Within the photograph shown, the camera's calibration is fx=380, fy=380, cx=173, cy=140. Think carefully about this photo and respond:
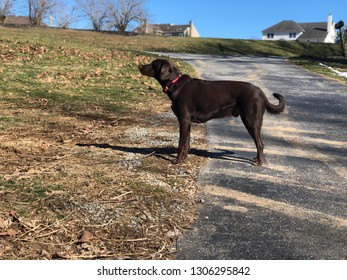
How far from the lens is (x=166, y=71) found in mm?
5320

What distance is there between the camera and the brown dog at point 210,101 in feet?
16.9

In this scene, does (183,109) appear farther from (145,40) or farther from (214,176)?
(145,40)

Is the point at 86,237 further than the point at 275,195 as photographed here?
No

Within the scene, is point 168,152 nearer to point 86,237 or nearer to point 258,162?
point 258,162

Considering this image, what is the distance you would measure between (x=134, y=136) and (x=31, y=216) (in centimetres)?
340

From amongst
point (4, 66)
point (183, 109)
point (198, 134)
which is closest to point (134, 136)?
point (198, 134)

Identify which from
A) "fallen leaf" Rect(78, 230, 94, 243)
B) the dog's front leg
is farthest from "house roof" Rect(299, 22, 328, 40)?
"fallen leaf" Rect(78, 230, 94, 243)

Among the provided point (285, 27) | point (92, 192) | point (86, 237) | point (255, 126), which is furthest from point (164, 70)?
point (285, 27)

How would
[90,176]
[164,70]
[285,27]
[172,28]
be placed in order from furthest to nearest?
[172,28] < [285,27] < [164,70] < [90,176]

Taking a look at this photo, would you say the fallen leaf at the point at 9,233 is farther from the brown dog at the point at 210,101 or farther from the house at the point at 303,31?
the house at the point at 303,31

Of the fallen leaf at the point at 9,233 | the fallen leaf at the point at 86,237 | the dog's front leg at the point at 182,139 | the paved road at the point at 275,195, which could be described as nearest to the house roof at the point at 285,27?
the paved road at the point at 275,195

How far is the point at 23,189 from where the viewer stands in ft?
13.3

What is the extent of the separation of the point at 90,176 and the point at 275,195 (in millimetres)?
2173

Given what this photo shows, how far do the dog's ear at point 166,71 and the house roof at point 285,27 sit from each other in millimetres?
98013
